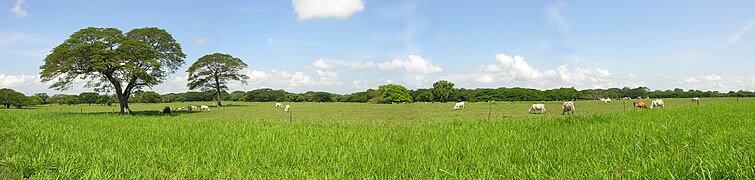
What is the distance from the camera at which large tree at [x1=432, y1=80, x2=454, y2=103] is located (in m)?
90.1

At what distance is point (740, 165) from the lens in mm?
3090

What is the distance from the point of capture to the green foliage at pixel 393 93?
80.7m

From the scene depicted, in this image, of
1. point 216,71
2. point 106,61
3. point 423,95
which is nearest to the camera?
point 106,61

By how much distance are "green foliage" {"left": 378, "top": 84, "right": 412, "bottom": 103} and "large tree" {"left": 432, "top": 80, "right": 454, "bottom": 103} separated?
9676mm

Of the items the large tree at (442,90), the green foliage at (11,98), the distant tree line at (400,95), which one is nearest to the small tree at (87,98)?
the distant tree line at (400,95)

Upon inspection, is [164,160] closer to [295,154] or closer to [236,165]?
[236,165]

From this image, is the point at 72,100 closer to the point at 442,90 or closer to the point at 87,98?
the point at 87,98

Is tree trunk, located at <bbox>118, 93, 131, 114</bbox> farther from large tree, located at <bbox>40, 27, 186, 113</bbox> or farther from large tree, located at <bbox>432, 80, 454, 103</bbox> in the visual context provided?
large tree, located at <bbox>432, 80, 454, 103</bbox>

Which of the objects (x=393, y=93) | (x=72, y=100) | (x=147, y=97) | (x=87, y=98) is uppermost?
(x=393, y=93)

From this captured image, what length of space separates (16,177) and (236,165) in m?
2.57

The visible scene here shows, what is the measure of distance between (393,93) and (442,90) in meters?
14.8

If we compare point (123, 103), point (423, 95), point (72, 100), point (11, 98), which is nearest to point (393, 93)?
point (423, 95)

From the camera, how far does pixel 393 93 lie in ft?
267

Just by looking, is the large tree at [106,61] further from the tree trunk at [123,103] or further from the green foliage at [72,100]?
the green foliage at [72,100]
